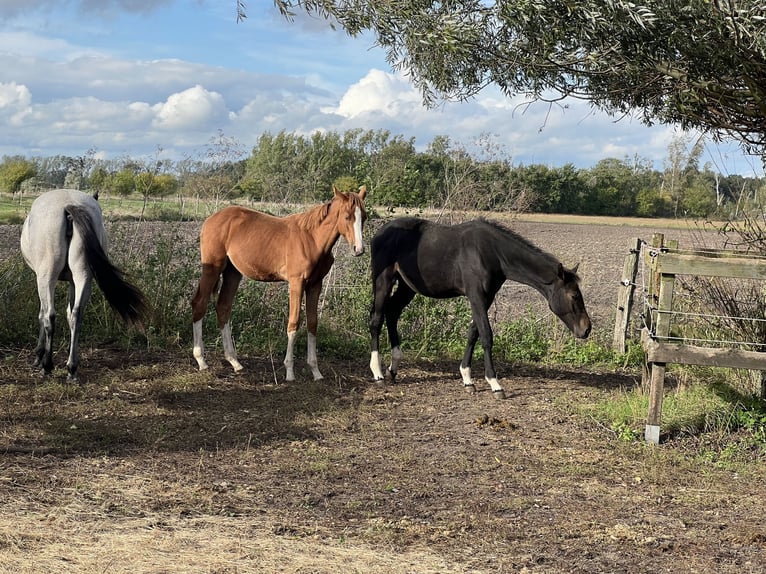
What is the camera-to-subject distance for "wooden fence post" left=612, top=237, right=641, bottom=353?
34.7 feet

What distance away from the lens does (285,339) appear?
398 inches

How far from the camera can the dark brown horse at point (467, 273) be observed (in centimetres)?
798

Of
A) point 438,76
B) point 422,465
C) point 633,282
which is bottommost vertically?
point 422,465

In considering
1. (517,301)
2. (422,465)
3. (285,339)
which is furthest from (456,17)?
(517,301)

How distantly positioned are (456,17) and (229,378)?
436 cm

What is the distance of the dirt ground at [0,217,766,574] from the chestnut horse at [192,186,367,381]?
55 centimetres

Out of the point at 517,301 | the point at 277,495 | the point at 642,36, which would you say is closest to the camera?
the point at 277,495

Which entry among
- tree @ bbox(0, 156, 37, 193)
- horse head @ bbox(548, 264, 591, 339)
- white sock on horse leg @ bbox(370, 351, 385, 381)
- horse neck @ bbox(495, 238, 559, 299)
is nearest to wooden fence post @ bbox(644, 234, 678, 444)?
horse head @ bbox(548, 264, 591, 339)

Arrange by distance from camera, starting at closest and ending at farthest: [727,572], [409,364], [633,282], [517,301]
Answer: [727,572] → [409,364] → [633,282] → [517,301]

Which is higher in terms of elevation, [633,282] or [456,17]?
[456,17]

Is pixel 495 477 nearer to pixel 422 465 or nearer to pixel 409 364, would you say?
pixel 422 465

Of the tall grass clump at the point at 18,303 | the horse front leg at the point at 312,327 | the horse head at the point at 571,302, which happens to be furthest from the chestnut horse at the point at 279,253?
the tall grass clump at the point at 18,303

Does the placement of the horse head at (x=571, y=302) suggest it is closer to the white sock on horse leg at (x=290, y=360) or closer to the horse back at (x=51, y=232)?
the white sock on horse leg at (x=290, y=360)

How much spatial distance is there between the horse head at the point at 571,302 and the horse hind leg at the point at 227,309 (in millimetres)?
3497
